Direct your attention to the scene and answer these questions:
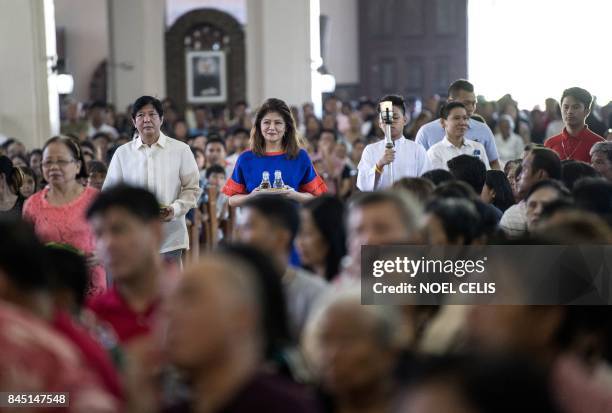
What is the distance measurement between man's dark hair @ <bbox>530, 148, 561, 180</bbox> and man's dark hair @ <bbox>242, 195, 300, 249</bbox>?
6.62 ft

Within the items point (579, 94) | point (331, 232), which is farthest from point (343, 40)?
point (331, 232)

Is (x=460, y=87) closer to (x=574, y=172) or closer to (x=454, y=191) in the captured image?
(x=574, y=172)

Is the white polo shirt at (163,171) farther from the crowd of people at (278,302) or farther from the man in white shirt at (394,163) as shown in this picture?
the man in white shirt at (394,163)

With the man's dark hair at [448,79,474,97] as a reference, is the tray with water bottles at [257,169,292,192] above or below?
below

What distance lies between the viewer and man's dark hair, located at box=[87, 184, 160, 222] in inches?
161

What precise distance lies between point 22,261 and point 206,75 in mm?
20157

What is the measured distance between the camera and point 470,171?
7.00 meters

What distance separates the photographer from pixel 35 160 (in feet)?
40.2

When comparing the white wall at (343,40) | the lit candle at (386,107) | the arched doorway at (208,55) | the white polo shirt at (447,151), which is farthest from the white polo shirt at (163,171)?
the white wall at (343,40)

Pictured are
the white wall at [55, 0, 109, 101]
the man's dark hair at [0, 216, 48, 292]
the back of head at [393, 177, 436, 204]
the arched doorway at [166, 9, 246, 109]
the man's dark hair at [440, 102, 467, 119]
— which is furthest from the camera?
the white wall at [55, 0, 109, 101]

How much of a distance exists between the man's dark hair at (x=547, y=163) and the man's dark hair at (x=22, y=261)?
3.48 meters

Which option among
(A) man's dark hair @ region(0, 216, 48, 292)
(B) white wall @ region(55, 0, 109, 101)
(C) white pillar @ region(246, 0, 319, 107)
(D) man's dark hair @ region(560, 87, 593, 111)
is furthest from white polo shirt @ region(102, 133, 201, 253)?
(B) white wall @ region(55, 0, 109, 101)

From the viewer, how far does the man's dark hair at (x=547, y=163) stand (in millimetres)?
6094

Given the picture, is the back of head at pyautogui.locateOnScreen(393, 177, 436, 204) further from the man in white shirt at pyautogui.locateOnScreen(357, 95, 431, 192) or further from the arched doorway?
the arched doorway
